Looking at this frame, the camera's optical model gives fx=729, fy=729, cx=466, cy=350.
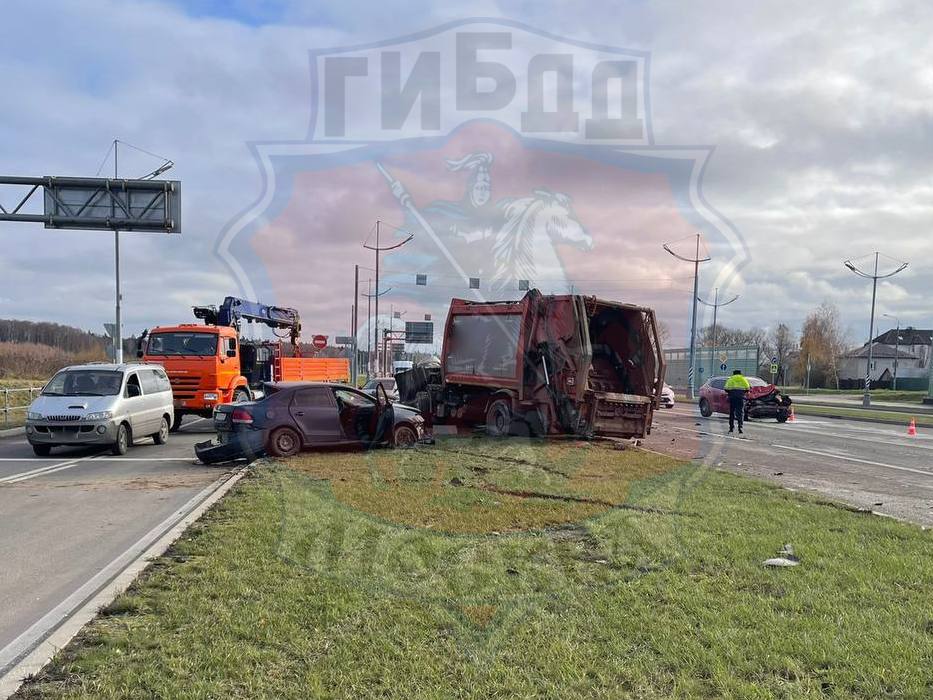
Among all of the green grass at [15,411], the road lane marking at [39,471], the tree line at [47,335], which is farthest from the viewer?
the tree line at [47,335]

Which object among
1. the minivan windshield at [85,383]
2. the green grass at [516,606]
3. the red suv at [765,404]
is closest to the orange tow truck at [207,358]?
the minivan windshield at [85,383]

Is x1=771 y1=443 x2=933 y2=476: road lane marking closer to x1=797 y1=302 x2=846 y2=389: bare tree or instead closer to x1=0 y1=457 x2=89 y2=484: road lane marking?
x1=0 y1=457 x2=89 y2=484: road lane marking

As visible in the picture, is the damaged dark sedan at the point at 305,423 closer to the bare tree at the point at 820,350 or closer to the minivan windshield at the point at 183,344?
the minivan windshield at the point at 183,344

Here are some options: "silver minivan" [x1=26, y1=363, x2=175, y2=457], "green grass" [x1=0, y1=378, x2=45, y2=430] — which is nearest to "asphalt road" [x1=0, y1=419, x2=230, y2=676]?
"silver minivan" [x1=26, y1=363, x2=175, y2=457]

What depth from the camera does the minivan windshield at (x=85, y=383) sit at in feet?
46.8

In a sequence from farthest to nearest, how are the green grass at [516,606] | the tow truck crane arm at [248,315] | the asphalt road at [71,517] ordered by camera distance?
1. the tow truck crane arm at [248,315]
2. the asphalt road at [71,517]
3. the green grass at [516,606]

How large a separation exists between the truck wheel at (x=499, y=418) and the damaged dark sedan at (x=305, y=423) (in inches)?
88.8

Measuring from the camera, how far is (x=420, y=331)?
70.2 feet

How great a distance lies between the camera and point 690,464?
1205 centimetres

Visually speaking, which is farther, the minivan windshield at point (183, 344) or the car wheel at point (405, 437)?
the minivan windshield at point (183, 344)

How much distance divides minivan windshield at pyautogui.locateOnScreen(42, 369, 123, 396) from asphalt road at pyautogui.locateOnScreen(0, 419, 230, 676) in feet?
3.93

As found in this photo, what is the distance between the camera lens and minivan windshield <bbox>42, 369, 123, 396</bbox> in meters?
14.3

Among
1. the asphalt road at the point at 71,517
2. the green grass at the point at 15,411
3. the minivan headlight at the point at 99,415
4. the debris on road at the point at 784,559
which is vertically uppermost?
the minivan headlight at the point at 99,415

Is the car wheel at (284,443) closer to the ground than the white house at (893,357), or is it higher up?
closer to the ground
